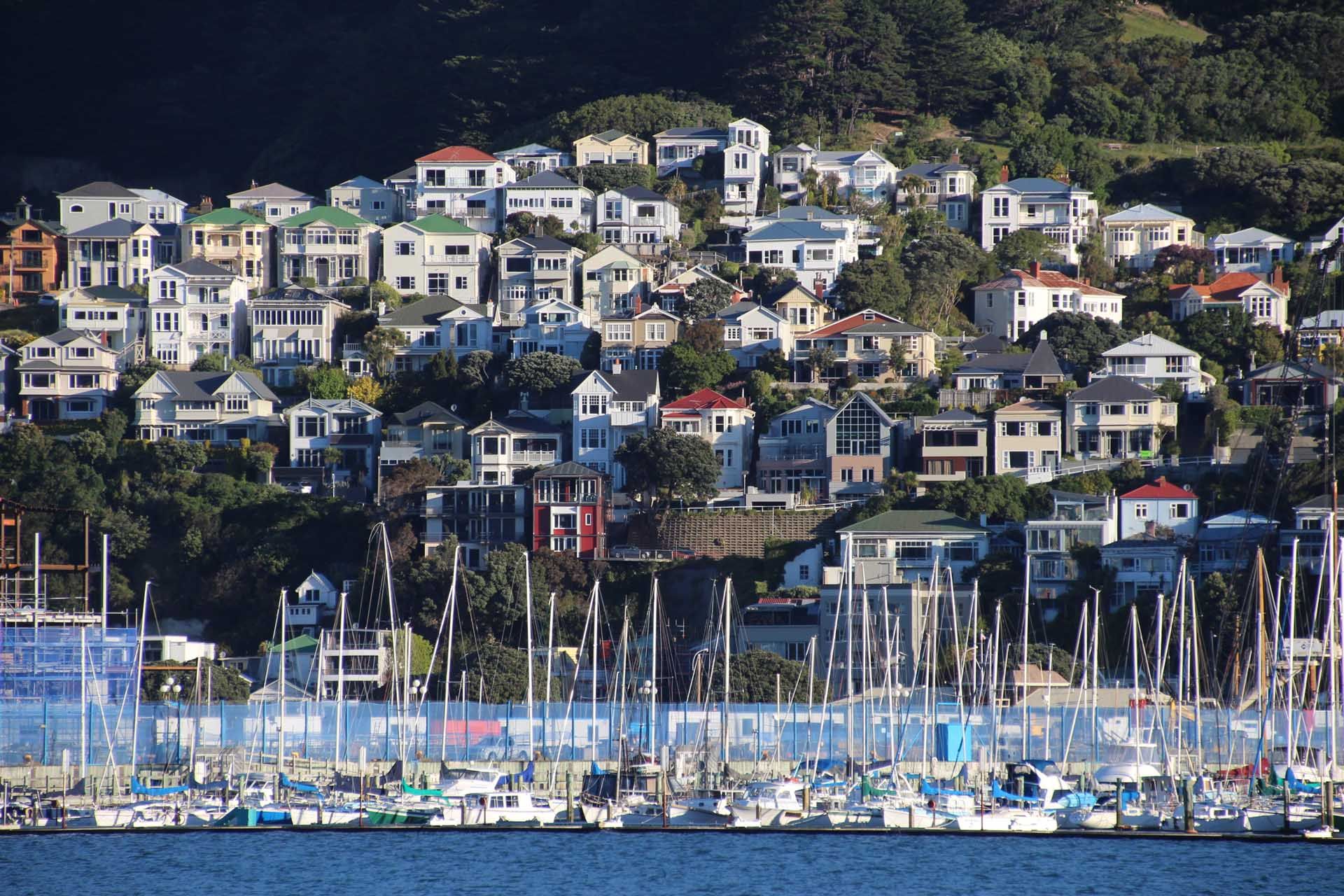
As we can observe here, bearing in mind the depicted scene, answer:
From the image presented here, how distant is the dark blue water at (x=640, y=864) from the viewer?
57781mm

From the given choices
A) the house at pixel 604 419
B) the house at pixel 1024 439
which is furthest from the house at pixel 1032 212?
the house at pixel 604 419

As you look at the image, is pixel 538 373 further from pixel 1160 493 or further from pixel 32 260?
pixel 32 260

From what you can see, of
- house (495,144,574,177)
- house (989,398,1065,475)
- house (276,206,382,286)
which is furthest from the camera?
house (495,144,574,177)

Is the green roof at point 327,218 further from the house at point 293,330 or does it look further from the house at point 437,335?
the house at point 437,335

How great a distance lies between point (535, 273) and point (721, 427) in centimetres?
1718

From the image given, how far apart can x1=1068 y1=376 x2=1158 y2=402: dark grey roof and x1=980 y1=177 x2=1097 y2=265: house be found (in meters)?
20.2

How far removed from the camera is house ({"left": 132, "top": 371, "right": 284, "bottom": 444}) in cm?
10356

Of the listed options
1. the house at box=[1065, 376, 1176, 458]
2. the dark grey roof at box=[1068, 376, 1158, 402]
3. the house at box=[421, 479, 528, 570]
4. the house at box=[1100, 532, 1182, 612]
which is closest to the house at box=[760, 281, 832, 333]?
the dark grey roof at box=[1068, 376, 1158, 402]

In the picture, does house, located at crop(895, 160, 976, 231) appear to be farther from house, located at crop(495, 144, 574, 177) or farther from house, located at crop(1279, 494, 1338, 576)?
house, located at crop(1279, 494, 1338, 576)

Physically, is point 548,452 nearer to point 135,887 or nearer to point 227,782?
point 227,782

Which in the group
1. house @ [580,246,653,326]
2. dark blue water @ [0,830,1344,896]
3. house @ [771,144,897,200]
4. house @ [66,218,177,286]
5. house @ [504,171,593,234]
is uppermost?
house @ [771,144,897,200]

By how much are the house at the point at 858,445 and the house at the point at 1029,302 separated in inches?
513

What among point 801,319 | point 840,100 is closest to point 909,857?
point 801,319

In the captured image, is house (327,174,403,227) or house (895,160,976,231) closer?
house (895,160,976,231)
